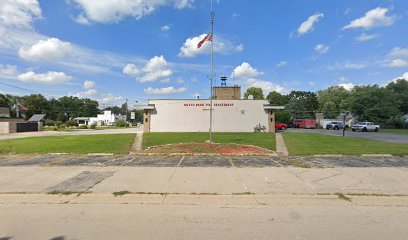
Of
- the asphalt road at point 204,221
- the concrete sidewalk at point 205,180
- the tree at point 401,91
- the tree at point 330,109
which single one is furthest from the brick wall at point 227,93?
the tree at point 330,109

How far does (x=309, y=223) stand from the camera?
16.3ft

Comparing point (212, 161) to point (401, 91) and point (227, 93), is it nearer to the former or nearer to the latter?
point (227, 93)

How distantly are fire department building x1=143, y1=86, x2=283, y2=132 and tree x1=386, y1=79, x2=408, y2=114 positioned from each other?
203ft

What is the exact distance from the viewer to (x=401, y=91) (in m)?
Result: 84.3

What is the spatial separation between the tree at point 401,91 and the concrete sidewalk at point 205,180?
79.3 metres

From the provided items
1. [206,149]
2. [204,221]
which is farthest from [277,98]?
[204,221]

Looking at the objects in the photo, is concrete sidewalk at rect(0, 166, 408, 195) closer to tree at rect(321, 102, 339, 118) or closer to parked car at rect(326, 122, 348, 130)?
parked car at rect(326, 122, 348, 130)

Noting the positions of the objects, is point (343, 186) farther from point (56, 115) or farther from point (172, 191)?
point (56, 115)

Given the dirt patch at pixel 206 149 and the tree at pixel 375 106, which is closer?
the dirt patch at pixel 206 149

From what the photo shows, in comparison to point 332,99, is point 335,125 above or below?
below

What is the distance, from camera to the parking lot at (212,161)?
11.3 m

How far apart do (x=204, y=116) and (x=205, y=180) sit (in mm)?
22536

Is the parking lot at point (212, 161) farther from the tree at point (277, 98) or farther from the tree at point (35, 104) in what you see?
the tree at point (35, 104)

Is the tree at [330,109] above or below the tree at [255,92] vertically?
below
